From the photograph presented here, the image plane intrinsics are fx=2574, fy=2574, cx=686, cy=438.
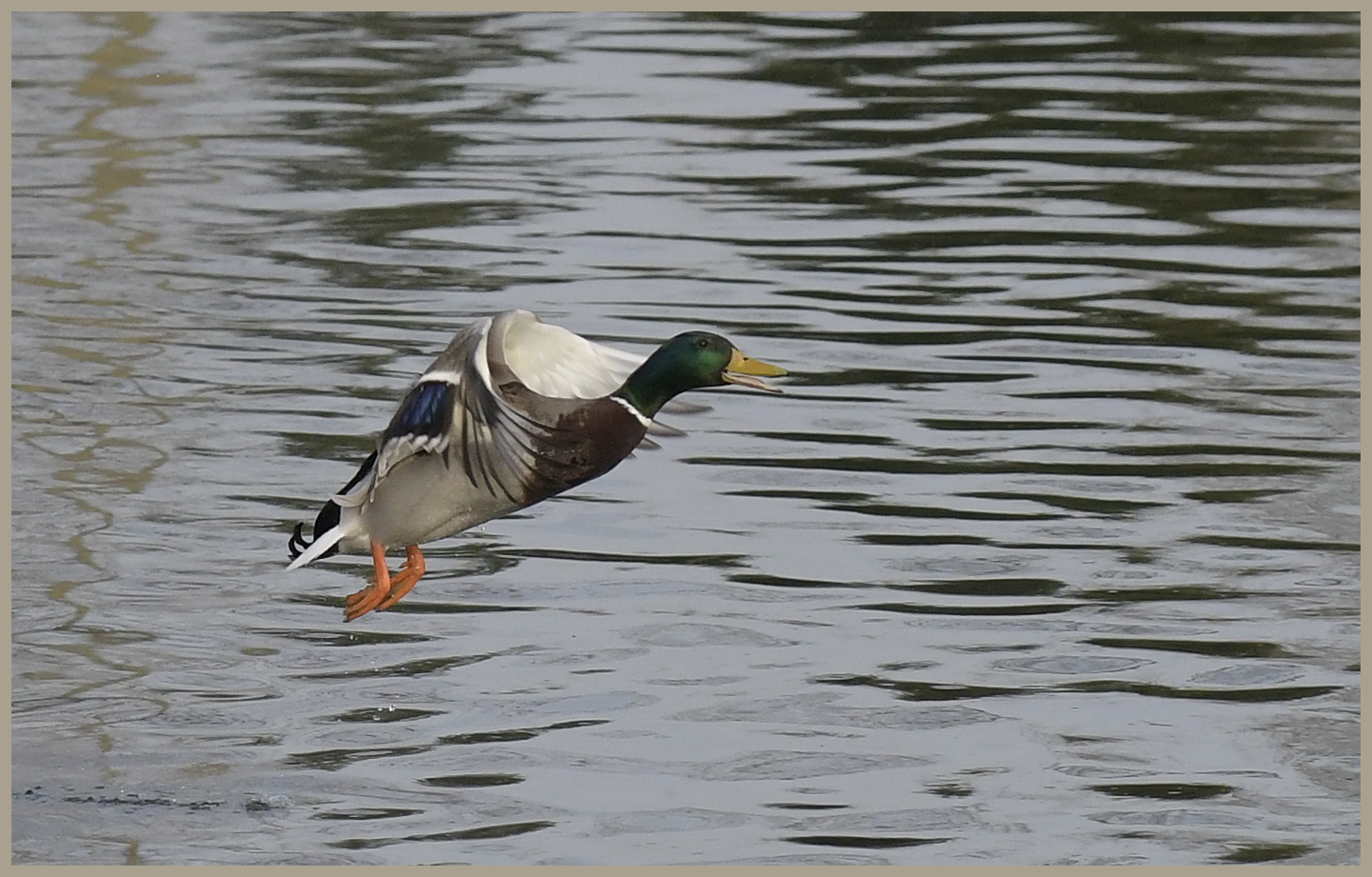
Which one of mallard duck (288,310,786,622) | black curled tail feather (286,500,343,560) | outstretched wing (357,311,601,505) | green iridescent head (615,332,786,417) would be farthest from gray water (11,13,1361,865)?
green iridescent head (615,332,786,417)

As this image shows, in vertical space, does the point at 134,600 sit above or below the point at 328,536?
below

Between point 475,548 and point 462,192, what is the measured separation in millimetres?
4655

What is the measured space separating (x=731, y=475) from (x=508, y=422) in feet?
8.73

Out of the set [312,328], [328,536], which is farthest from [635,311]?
[328,536]

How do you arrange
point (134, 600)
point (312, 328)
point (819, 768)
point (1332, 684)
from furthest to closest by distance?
1. point (312, 328)
2. point (134, 600)
3. point (1332, 684)
4. point (819, 768)

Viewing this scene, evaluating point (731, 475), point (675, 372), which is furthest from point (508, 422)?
point (731, 475)

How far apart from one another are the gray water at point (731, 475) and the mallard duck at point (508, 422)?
569 millimetres

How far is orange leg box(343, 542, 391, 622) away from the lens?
6281 mm

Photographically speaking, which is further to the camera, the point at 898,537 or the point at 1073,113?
the point at 1073,113

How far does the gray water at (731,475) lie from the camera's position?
5.98m

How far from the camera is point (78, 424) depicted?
28.9 ft

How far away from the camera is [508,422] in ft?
18.7

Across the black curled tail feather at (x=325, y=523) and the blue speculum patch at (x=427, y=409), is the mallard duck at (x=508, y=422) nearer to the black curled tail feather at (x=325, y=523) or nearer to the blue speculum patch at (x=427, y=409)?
the blue speculum patch at (x=427, y=409)

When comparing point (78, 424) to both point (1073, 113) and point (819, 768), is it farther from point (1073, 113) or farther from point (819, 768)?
point (1073, 113)
